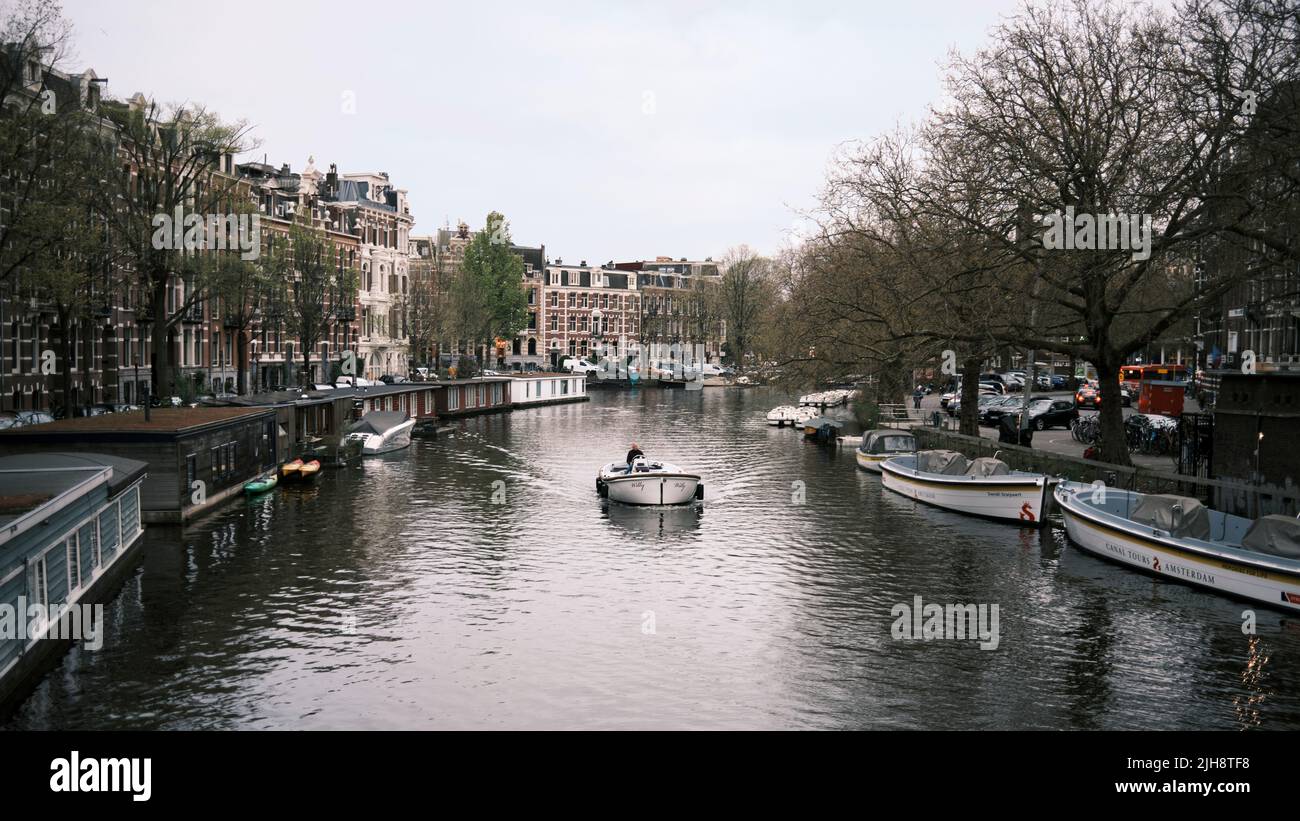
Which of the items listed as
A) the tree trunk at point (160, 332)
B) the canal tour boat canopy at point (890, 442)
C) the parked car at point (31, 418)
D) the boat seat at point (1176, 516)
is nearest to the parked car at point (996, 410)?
the canal tour boat canopy at point (890, 442)

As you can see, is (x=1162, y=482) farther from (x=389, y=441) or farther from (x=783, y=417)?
Result: (x=783, y=417)

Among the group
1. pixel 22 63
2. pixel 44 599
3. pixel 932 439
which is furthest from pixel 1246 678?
pixel 22 63

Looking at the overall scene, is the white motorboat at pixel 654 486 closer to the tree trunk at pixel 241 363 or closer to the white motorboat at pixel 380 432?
the white motorboat at pixel 380 432

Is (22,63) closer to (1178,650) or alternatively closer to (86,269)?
(86,269)

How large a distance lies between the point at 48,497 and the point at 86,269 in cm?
3239

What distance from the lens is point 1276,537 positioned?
27.1 meters

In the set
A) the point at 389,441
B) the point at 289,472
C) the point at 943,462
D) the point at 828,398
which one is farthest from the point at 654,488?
A: the point at 828,398

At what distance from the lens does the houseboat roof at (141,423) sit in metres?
36.6

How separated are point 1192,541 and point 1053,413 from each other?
41.0m

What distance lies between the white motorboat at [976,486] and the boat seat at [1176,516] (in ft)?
24.5

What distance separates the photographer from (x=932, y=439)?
2267 inches
